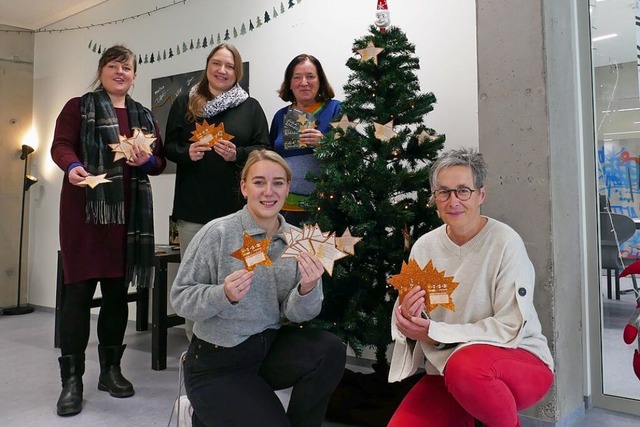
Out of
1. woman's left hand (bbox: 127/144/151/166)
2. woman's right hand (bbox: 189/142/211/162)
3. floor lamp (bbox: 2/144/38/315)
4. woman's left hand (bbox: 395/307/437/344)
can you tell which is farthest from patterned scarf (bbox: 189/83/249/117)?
floor lamp (bbox: 2/144/38/315)

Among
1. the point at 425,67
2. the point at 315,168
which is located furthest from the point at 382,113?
the point at 425,67

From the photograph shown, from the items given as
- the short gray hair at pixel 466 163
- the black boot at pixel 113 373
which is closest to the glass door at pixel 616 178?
the short gray hair at pixel 466 163

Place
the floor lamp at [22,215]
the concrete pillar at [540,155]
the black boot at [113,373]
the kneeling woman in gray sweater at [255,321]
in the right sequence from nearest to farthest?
the kneeling woman in gray sweater at [255,321]
the concrete pillar at [540,155]
the black boot at [113,373]
the floor lamp at [22,215]

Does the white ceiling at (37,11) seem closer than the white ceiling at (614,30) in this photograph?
No

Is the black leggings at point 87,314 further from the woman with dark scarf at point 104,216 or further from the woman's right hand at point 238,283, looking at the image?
the woman's right hand at point 238,283

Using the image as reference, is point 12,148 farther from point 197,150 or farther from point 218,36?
point 197,150

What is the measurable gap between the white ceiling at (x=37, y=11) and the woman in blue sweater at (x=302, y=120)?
3.02m

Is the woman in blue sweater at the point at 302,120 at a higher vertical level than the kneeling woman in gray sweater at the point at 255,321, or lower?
higher

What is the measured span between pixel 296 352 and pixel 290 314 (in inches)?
4.8

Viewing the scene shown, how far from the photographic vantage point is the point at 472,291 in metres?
1.46

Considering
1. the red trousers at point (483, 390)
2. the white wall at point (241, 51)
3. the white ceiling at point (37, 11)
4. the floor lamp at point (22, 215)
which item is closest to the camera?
the red trousers at point (483, 390)

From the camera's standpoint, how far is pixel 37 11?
15.5 ft

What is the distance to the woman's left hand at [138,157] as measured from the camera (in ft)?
7.32

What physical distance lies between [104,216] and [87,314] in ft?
1.48
